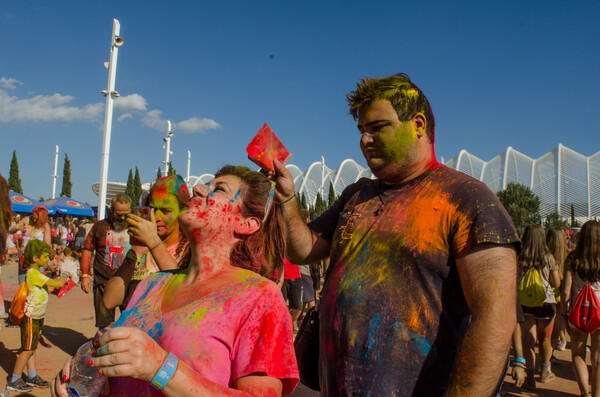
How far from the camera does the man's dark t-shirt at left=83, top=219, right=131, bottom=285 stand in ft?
14.3

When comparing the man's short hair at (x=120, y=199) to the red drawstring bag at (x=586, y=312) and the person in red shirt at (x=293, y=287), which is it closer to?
the person in red shirt at (x=293, y=287)

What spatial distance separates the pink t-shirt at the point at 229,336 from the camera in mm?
1236

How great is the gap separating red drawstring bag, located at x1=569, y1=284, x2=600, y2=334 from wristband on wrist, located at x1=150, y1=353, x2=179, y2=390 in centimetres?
474

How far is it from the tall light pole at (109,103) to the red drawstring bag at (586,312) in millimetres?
11284

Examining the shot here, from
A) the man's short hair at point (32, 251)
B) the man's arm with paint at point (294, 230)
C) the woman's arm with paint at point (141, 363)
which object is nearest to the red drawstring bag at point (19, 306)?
the man's short hair at point (32, 251)

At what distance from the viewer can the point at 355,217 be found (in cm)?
191

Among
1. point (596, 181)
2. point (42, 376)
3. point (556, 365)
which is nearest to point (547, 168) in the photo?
point (596, 181)

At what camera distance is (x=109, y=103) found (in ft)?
40.7

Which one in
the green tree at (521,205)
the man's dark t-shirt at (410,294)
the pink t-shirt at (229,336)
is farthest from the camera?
the green tree at (521,205)

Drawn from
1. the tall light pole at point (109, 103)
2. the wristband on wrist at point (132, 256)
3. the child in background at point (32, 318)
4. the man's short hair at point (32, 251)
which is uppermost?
the tall light pole at point (109, 103)

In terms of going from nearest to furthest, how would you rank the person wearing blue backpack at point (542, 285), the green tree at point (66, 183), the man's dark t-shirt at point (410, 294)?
the man's dark t-shirt at point (410, 294), the person wearing blue backpack at point (542, 285), the green tree at point (66, 183)

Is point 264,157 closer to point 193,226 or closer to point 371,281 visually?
point 193,226

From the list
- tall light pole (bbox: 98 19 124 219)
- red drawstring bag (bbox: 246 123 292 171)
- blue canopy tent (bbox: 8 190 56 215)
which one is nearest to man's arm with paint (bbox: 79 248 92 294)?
red drawstring bag (bbox: 246 123 292 171)

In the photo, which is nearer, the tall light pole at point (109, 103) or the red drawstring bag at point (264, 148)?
the red drawstring bag at point (264, 148)
